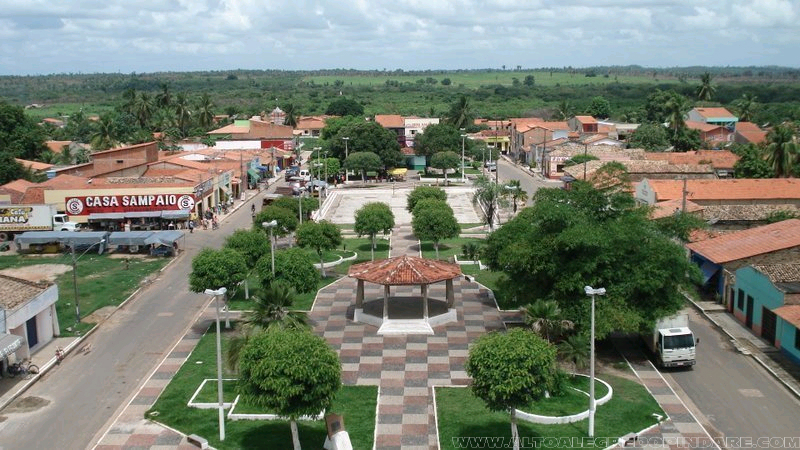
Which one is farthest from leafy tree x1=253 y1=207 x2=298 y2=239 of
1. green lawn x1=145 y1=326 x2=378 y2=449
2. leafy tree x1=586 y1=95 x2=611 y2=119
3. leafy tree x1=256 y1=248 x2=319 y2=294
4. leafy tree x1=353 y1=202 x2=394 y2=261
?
leafy tree x1=586 y1=95 x2=611 y2=119

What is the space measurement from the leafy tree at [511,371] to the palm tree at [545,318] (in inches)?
289

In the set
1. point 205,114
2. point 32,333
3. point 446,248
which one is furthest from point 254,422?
point 205,114

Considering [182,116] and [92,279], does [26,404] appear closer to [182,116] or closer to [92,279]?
[92,279]

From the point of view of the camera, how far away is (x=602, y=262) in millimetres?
32969

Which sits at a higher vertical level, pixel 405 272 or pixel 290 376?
pixel 290 376

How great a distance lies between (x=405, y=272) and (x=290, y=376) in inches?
606

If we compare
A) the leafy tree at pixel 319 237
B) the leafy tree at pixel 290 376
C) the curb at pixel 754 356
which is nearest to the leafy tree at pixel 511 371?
the leafy tree at pixel 290 376

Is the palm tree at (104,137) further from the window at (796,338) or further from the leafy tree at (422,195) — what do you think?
the window at (796,338)

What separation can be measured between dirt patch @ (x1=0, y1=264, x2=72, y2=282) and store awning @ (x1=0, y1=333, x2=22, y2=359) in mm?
17437

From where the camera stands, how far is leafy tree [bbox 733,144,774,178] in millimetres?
70812

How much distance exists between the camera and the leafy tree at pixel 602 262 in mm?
32406

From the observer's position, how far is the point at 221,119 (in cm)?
15175

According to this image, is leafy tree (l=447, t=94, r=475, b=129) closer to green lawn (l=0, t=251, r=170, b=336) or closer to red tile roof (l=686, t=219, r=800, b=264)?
green lawn (l=0, t=251, r=170, b=336)

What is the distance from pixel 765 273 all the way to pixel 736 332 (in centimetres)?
304
